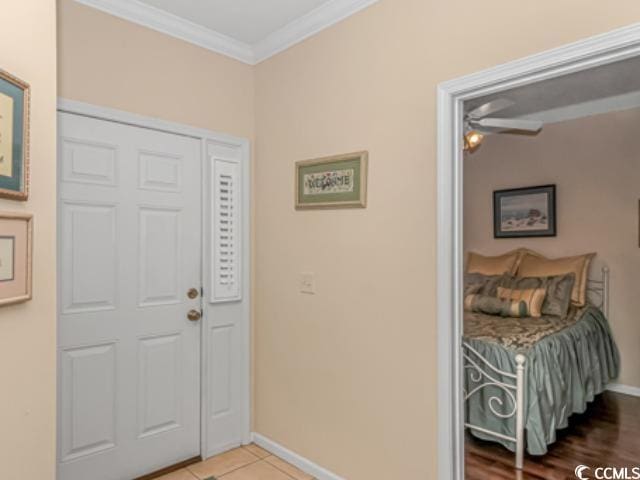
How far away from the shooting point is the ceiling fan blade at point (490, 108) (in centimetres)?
256

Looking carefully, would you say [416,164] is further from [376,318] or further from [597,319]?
[597,319]

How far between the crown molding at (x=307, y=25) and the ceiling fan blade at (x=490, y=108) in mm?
987

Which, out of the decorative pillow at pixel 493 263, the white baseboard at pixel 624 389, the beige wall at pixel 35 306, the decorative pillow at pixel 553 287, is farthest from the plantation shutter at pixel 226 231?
the white baseboard at pixel 624 389

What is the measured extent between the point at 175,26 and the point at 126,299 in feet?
5.33

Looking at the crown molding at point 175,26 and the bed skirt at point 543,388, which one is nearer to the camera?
the crown molding at point 175,26

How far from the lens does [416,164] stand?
1.96 meters

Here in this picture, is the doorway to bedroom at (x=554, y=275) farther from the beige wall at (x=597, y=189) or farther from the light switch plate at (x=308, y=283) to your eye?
the light switch plate at (x=308, y=283)

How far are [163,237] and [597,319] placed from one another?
3.73 meters

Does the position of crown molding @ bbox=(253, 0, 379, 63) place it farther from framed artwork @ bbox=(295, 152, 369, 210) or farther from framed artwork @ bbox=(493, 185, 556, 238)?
framed artwork @ bbox=(493, 185, 556, 238)

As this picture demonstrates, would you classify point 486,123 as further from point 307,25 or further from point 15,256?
point 15,256

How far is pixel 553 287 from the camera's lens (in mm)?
3725

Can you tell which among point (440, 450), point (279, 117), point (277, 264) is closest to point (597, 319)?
point (440, 450)

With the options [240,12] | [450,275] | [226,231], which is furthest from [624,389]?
[240,12]

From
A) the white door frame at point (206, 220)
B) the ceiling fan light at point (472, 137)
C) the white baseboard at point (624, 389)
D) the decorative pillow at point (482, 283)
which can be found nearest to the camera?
the white door frame at point (206, 220)
